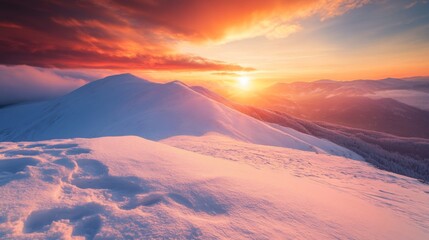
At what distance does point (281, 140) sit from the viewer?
106 feet

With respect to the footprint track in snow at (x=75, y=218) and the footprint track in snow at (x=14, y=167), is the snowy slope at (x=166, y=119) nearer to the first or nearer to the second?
the footprint track in snow at (x=14, y=167)

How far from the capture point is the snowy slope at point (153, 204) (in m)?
3.62

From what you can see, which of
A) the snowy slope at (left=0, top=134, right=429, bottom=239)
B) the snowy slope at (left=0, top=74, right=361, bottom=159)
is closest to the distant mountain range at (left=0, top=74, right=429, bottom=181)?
the snowy slope at (left=0, top=74, right=361, bottom=159)

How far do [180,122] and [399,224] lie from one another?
23906 mm

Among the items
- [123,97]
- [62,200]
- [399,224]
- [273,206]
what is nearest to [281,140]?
[399,224]

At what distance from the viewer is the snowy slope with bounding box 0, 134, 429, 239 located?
362 cm

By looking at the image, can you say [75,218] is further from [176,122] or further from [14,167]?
[176,122]

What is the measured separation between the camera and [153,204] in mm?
4395

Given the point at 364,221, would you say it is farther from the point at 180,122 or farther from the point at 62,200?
the point at 180,122

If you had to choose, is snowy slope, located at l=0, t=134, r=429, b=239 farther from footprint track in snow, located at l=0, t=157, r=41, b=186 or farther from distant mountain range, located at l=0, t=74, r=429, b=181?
distant mountain range, located at l=0, t=74, r=429, b=181

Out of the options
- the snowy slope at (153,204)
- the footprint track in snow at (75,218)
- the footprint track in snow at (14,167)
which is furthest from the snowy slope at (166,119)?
the footprint track in snow at (75,218)

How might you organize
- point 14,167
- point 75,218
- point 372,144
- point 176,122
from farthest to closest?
point 372,144
point 176,122
point 14,167
point 75,218

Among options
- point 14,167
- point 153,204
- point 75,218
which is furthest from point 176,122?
point 75,218

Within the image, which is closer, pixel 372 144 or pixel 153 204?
pixel 153 204
